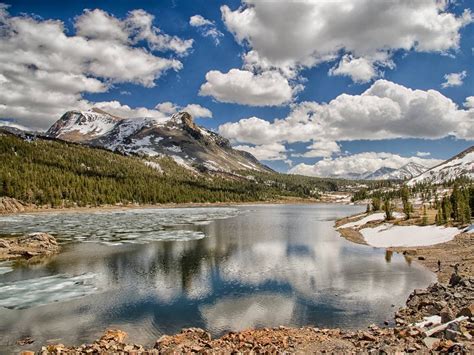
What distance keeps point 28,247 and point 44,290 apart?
2581cm

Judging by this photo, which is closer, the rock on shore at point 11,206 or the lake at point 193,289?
the lake at point 193,289

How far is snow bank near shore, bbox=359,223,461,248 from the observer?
66.4m

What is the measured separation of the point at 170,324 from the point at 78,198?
586ft

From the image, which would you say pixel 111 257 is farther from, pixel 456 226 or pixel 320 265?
pixel 456 226

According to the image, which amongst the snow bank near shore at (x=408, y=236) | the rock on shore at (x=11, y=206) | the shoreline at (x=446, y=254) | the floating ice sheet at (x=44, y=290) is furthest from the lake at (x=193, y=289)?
the rock on shore at (x=11, y=206)

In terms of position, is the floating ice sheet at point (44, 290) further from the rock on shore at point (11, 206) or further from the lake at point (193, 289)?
the rock on shore at point (11, 206)

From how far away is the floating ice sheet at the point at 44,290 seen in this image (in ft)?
108

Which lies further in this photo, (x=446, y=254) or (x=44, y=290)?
(x=446, y=254)

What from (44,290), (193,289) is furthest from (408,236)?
(44,290)

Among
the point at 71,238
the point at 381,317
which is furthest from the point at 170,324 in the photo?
the point at 71,238

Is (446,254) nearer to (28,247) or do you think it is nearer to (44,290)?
(44,290)

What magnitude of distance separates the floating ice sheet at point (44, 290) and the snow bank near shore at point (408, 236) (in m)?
52.9

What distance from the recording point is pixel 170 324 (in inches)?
1065

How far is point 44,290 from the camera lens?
36.7 m
